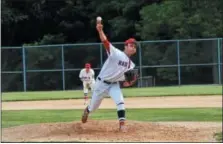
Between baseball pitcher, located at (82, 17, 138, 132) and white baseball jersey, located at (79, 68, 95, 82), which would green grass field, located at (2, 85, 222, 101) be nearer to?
white baseball jersey, located at (79, 68, 95, 82)

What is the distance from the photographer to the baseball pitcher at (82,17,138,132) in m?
12.0

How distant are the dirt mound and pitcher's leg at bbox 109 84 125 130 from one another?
11.1 inches

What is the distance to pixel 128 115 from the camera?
1683 cm

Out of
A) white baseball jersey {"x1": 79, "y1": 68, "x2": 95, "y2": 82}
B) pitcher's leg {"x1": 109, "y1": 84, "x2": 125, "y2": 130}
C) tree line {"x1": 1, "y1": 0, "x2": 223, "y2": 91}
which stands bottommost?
pitcher's leg {"x1": 109, "y1": 84, "x2": 125, "y2": 130}

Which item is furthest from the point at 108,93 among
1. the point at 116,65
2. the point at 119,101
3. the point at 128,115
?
the point at 128,115

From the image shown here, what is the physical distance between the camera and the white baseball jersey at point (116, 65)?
11992 mm

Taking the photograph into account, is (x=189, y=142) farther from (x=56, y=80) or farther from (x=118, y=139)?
(x=56, y=80)

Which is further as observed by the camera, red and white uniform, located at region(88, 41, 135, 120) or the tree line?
the tree line

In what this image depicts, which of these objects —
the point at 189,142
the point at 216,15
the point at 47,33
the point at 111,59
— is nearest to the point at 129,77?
the point at 111,59

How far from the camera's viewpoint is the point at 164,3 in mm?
44719

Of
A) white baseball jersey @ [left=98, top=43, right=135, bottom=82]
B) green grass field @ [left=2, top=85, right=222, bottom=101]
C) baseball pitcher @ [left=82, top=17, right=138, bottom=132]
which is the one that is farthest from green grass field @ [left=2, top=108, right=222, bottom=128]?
green grass field @ [left=2, top=85, right=222, bottom=101]

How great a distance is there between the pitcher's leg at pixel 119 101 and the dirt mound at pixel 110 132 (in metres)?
0.28

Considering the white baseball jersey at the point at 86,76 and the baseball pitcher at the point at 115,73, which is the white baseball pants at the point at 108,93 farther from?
the white baseball jersey at the point at 86,76

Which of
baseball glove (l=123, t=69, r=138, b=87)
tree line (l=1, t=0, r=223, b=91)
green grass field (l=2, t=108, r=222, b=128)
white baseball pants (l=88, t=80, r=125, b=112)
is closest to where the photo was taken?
white baseball pants (l=88, t=80, r=125, b=112)
